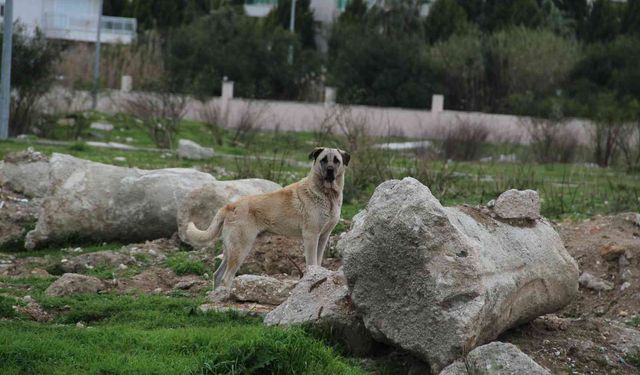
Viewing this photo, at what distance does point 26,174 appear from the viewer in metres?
17.5

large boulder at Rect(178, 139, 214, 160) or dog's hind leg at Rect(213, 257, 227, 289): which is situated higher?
large boulder at Rect(178, 139, 214, 160)

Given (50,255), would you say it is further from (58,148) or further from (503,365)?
(58,148)

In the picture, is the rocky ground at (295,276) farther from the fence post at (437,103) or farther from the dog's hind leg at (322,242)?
the fence post at (437,103)

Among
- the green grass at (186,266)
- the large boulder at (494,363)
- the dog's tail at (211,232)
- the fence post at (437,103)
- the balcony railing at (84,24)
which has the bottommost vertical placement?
the green grass at (186,266)

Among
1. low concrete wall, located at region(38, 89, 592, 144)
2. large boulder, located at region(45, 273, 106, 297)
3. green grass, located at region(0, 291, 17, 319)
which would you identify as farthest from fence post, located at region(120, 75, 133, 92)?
green grass, located at region(0, 291, 17, 319)

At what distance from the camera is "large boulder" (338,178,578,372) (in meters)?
8.29

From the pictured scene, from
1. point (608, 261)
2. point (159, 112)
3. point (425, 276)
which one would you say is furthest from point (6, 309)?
point (159, 112)

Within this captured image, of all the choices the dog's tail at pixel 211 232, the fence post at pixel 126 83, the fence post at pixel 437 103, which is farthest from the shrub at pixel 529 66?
the dog's tail at pixel 211 232

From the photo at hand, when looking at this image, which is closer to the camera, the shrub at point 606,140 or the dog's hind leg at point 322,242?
the dog's hind leg at point 322,242

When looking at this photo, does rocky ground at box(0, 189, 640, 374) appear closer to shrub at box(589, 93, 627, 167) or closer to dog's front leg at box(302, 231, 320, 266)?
dog's front leg at box(302, 231, 320, 266)

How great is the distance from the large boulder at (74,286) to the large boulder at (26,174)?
19.3ft

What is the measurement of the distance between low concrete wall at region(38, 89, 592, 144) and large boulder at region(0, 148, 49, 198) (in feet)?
71.4

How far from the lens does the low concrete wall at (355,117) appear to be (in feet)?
136

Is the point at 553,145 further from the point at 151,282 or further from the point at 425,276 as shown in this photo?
the point at 425,276
